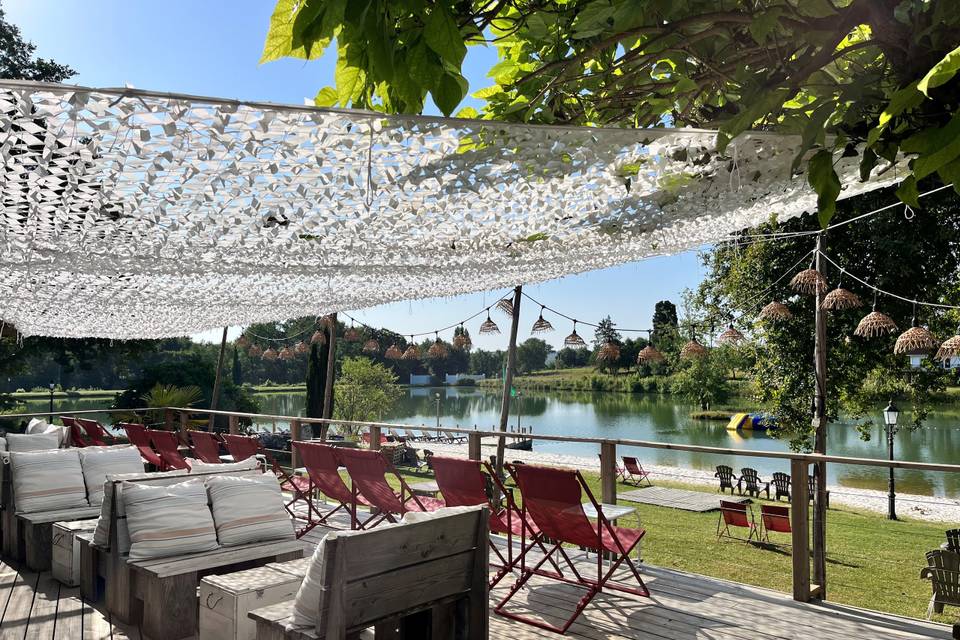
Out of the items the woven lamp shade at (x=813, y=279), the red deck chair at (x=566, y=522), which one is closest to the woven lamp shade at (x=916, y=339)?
the woven lamp shade at (x=813, y=279)

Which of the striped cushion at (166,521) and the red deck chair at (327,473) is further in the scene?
the red deck chair at (327,473)

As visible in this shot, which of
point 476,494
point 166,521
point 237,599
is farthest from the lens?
point 476,494

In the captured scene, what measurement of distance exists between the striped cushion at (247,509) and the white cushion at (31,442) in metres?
3.26

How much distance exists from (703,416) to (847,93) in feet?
137

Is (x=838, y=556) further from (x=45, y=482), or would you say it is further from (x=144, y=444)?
(x=45, y=482)

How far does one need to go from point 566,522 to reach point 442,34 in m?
3.36

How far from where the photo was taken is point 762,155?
118 inches

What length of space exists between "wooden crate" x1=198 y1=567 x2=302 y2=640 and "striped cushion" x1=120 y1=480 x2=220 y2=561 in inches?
17.8

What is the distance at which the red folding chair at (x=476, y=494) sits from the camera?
4.34m

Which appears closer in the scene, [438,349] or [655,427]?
[438,349]

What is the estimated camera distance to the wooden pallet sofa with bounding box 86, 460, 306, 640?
342cm

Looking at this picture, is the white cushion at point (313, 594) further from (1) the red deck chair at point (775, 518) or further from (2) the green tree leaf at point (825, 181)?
(1) the red deck chair at point (775, 518)

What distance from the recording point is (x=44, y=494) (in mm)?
4770

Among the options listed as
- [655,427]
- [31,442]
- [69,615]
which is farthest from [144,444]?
[655,427]
